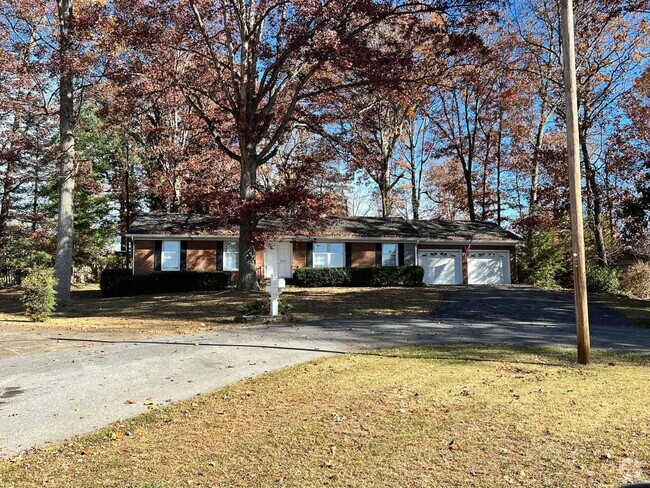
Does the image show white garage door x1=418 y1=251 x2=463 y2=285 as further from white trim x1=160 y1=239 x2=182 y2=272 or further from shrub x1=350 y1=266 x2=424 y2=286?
white trim x1=160 y1=239 x2=182 y2=272

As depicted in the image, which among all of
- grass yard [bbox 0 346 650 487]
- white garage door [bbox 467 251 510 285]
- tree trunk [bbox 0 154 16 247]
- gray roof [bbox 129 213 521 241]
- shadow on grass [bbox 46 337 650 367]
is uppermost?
tree trunk [bbox 0 154 16 247]

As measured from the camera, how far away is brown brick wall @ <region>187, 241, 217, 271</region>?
957 inches

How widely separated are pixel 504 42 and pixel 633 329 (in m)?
19.8

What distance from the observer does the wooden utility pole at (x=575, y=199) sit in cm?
714

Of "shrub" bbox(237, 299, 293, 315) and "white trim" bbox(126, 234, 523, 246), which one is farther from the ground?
"white trim" bbox(126, 234, 523, 246)


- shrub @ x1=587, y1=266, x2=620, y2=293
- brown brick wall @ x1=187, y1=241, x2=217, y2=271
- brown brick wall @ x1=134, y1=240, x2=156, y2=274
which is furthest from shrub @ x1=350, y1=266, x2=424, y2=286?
brown brick wall @ x1=134, y1=240, x2=156, y2=274

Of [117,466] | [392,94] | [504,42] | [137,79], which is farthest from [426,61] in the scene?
[117,466]

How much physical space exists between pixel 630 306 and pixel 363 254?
12.7 metres

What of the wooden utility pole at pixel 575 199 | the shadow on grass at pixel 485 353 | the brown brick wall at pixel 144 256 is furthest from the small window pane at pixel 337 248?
the wooden utility pole at pixel 575 199

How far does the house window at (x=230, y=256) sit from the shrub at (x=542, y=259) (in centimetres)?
1601

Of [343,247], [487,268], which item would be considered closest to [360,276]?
[343,247]

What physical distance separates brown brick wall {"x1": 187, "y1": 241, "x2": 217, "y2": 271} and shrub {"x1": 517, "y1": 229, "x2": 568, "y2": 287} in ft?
56.4

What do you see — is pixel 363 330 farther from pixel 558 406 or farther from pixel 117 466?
pixel 117 466

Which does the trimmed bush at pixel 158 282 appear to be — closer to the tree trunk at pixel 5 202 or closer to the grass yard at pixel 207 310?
the grass yard at pixel 207 310
